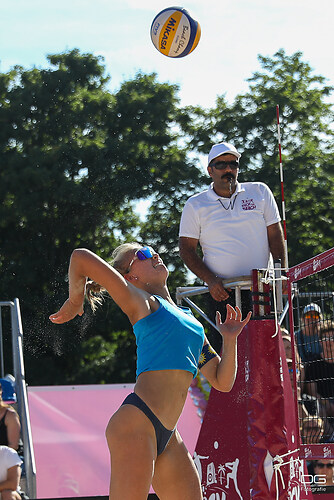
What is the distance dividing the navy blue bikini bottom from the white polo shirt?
260cm

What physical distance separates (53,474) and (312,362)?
9.72 feet

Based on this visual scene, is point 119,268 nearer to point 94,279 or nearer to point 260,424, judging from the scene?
point 94,279

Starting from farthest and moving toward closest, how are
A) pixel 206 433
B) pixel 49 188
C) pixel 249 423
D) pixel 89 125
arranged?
pixel 89 125, pixel 49 188, pixel 206 433, pixel 249 423

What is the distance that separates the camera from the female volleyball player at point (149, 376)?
12.8 feet

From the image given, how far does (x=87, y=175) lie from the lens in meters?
22.1

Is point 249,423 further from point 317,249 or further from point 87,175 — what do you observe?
point 87,175

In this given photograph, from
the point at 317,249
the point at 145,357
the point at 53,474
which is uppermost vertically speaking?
the point at 317,249

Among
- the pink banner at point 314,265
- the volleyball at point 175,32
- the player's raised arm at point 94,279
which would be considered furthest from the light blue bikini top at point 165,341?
the volleyball at point 175,32

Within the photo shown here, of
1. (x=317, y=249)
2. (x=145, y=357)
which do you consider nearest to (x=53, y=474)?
(x=145, y=357)

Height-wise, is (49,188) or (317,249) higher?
(49,188)

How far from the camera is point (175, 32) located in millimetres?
8562

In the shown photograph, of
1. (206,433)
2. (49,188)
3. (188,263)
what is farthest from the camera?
(49,188)

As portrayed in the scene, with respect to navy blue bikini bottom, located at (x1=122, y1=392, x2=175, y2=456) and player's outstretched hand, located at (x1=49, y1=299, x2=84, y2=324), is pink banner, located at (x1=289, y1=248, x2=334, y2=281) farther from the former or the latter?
player's outstretched hand, located at (x1=49, y1=299, x2=84, y2=324)

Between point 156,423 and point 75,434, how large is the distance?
4.61m
